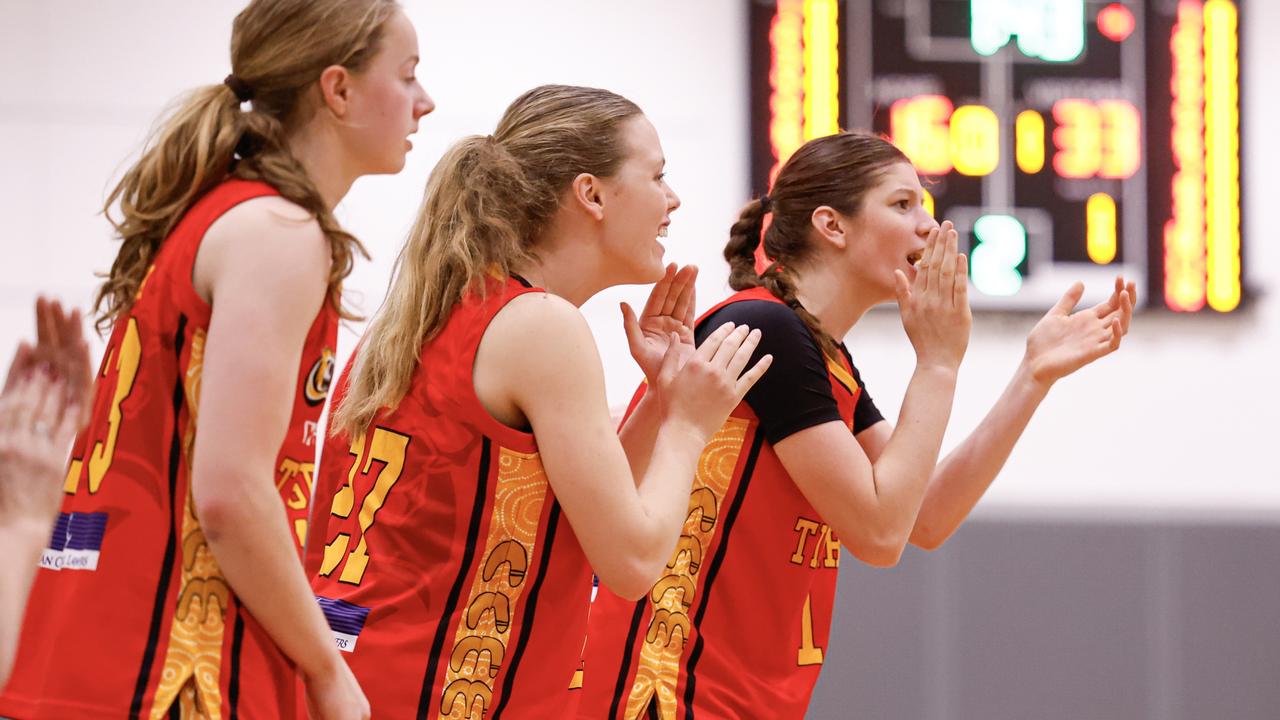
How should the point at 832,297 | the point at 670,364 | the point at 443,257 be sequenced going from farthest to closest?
the point at 832,297
the point at 670,364
the point at 443,257

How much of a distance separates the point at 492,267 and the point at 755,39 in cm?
273

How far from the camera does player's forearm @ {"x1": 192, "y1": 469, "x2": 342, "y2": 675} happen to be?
1257mm

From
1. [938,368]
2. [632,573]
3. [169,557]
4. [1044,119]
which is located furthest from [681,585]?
[1044,119]

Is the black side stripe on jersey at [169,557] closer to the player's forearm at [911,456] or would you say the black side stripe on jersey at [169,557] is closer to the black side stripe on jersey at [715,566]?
the black side stripe on jersey at [715,566]

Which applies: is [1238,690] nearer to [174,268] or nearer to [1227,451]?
[1227,451]

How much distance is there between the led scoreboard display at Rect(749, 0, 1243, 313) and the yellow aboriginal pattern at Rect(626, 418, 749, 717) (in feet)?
7.48

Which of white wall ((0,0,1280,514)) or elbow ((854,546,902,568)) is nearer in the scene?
elbow ((854,546,902,568))

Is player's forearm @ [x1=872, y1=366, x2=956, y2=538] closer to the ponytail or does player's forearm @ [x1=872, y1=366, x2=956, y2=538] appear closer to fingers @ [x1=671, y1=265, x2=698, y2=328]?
fingers @ [x1=671, y1=265, x2=698, y2=328]

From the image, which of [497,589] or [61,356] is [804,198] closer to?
[497,589]

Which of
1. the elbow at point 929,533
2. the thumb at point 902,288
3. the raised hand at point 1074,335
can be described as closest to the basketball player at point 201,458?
the thumb at point 902,288

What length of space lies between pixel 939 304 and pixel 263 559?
1.19 metres

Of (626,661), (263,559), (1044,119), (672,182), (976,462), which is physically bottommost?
(626,661)

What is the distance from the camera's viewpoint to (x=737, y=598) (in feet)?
6.50

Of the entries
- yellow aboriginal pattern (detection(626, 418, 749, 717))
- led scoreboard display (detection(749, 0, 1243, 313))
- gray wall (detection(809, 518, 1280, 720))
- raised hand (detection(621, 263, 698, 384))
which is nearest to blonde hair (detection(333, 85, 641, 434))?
raised hand (detection(621, 263, 698, 384))
